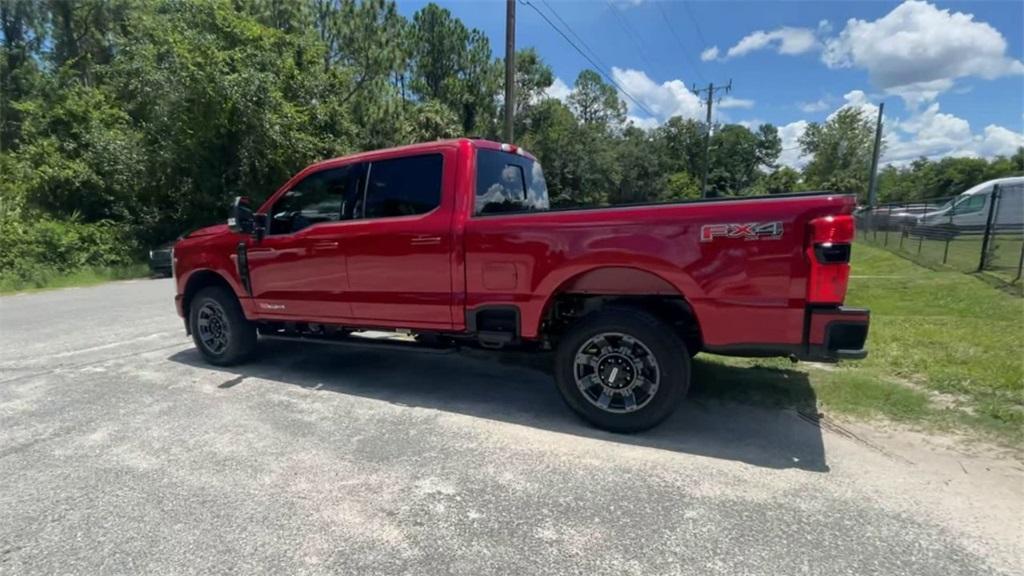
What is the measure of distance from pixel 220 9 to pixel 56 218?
9.71m

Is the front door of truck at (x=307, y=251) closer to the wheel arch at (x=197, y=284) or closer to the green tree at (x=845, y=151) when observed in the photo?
the wheel arch at (x=197, y=284)

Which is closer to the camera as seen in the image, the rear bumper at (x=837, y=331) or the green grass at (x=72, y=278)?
the rear bumper at (x=837, y=331)

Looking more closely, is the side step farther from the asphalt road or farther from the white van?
the white van

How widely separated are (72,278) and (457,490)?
64.1 feet

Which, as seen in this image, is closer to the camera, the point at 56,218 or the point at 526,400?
the point at 526,400

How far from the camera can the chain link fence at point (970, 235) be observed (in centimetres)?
995

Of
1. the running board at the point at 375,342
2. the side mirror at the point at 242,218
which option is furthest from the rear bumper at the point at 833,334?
the side mirror at the point at 242,218

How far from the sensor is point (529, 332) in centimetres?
392

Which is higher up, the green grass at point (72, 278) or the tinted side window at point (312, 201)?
the tinted side window at point (312, 201)

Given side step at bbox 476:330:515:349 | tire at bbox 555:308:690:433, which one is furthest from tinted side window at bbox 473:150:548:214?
tire at bbox 555:308:690:433

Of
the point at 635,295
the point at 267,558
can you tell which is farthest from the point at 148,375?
the point at 635,295

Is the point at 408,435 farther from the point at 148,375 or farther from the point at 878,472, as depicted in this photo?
the point at 148,375

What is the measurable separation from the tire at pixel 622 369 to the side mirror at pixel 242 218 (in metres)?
3.28

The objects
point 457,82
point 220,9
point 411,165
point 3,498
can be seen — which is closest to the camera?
point 3,498
